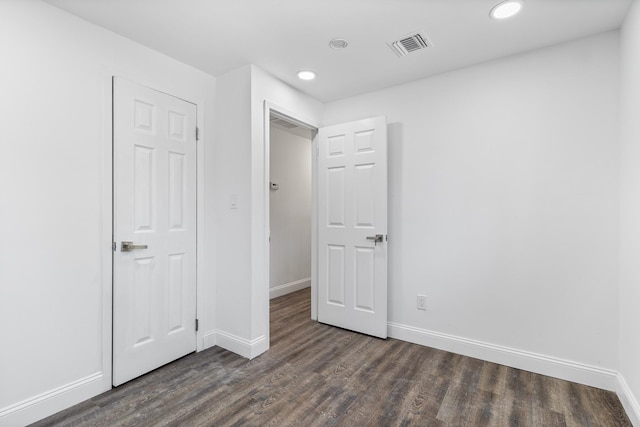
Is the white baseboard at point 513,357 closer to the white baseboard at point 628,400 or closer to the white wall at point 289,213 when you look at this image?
the white baseboard at point 628,400

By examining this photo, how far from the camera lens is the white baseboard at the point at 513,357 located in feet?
6.97

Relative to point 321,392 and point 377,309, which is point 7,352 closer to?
point 321,392

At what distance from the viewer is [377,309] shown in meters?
2.97

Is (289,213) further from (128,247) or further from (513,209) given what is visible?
(513,209)

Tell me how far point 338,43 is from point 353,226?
5.33 feet

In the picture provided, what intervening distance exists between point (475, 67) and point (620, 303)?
6.56ft

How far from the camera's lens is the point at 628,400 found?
1827mm

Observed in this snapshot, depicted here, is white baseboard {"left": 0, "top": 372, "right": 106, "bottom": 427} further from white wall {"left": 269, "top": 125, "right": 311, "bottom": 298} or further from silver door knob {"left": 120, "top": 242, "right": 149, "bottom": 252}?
white wall {"left": 269, "top": 125, "right": 311, "bottom": 298}

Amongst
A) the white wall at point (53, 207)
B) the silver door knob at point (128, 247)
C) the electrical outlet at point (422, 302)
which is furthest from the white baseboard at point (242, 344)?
the electrical outlet at point (422, 302)

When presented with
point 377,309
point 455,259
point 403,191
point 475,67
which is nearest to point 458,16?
point 475,67

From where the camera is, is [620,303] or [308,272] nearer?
[620,303]

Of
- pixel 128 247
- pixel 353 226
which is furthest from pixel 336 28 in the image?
pixel 128 247

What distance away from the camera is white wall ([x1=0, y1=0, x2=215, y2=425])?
5.59 ft

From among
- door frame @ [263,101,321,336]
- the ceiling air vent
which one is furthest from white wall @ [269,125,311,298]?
the ceiling air vent
